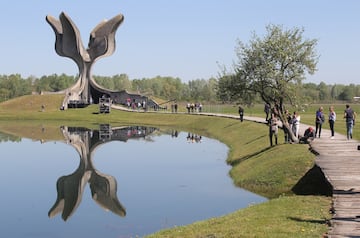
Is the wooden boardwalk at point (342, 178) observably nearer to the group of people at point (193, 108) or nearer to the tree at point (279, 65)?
the tree at point (279, 65)

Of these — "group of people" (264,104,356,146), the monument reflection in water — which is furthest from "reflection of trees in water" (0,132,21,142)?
"group of people" (264,104,356,146)

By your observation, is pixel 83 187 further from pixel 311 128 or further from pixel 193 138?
pixel 193 138

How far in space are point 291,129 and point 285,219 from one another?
1626cm

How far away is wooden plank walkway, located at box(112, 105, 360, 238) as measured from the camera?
41.1 feet

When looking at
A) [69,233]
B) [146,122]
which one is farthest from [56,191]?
[146,122]

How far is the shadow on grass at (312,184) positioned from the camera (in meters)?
19.3

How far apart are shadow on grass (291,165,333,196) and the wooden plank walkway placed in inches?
19.2

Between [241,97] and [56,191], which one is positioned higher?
[241,97]

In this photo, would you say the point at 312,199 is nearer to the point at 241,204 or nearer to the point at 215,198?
the point at 241,204

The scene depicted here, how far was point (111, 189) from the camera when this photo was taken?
79.0ft

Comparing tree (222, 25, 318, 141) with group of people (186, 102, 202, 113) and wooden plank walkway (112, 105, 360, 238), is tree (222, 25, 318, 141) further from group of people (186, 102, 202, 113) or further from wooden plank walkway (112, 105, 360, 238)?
group of people (186, 102, 202, 113)

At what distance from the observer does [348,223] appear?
12.7m

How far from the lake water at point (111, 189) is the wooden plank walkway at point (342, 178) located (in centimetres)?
318

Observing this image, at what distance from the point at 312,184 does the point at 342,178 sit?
2.79 m
